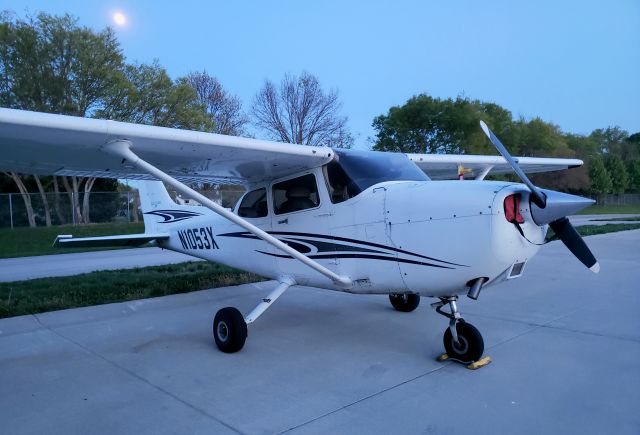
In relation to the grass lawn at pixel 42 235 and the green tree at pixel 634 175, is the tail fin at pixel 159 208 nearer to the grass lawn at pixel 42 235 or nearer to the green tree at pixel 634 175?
the grass lawn at pixel 42 235

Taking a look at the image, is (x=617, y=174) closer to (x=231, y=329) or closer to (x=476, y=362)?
(x=476, y=362)

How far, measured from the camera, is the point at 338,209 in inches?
186

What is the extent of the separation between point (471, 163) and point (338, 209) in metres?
3.36

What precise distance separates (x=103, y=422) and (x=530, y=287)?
23.0 feet

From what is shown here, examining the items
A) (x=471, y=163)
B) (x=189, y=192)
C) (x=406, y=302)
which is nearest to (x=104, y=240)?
(x=189, y=192)

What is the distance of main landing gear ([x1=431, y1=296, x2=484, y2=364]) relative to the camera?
4.09 m

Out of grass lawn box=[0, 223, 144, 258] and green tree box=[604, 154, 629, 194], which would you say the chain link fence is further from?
green tree box=[604, 154, 629, 194]

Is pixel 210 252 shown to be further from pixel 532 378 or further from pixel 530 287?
pixel 530 287

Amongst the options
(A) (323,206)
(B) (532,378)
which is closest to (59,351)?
(A) (323,206)

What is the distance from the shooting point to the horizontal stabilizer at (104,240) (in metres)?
6.52

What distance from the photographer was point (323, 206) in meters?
4.88

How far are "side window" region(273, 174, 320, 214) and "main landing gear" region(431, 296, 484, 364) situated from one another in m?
1.82

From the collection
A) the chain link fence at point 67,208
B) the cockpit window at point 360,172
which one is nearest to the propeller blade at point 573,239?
the cockpit window at point 360,172

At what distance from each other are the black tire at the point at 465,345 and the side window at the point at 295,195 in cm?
197
